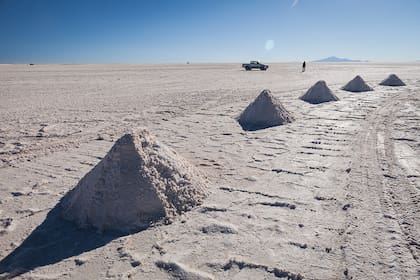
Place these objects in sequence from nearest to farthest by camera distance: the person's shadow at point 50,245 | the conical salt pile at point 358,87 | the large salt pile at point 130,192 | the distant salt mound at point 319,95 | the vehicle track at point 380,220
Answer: the vehicle track at point 380,220, the person's shadow at point 50,245, the large salt pile at point 130,192, the distant salt mound at point 319,95, the conical salt pile at point 358,87

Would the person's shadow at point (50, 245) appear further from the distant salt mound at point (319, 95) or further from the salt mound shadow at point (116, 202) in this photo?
the distant salt mound at point (319, 95)

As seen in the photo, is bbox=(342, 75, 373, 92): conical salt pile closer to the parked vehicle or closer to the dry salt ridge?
the dry salt ridge

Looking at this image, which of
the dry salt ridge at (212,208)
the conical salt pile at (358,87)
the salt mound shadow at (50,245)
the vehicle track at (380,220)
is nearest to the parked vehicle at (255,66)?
the conical salt pile at (358,87)

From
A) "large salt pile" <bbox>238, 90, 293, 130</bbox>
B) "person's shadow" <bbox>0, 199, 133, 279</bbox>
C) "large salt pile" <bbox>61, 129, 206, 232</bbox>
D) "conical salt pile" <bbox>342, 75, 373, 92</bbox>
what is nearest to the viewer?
"person's shadow" <bbox>0, 199, 133, 279</bbox>

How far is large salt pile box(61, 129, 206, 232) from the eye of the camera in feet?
9.59

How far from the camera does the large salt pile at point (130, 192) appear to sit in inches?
115

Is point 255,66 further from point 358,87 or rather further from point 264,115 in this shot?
point 264,115

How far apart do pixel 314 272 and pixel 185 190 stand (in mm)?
1534

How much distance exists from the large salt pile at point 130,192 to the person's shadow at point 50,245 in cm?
10

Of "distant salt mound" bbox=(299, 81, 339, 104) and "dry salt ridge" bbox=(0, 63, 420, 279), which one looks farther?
"distant salt mound" bbox=(299, 81, 339, 104)

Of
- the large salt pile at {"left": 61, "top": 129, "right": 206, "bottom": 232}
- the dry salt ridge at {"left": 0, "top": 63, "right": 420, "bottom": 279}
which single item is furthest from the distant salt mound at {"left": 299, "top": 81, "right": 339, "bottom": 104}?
the large salt pile at {"left": 61, "top": 129, "right": 206, "bottom": 232}

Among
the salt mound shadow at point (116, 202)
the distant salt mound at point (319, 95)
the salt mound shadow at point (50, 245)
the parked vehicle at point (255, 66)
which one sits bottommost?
the salt mound shadow at point (50, 245)

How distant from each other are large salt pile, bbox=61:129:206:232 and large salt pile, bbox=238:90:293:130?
3.65 metres

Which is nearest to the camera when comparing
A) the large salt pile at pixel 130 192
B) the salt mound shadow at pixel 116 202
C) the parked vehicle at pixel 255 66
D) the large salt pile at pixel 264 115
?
the salt mound shadow at pixel 116 202
